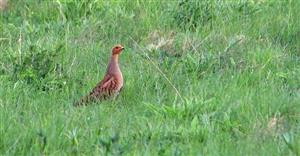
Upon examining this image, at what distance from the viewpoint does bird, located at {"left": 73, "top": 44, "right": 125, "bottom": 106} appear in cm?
647

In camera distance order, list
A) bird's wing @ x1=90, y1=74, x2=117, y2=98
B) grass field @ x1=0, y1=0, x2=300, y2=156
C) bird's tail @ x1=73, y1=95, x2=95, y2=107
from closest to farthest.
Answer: grass field @ x1=0, y1=0, x2=300, y2=156 → bird's tail @ x1=73, y1=95, x2=95, y2=107 → bird's wing @ x1=90, y1=74, x2=117, y2=98

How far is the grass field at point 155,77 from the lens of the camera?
18.0 ft

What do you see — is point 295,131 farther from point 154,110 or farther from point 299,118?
point 154,110

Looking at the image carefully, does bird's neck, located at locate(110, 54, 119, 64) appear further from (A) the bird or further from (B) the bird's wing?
(B) the bird's wing

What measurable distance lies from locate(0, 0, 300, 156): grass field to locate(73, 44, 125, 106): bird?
0.08m

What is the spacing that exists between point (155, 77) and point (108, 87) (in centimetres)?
55

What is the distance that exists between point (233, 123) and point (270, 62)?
5.49 ft

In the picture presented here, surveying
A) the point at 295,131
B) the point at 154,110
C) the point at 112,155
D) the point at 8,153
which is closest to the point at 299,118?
the point at 295,131

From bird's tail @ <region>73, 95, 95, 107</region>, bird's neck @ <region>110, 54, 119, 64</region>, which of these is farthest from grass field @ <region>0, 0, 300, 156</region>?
bird's neck @ <region>110, 54, 119, 64</region>

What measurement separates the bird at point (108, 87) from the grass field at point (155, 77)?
0.28ft

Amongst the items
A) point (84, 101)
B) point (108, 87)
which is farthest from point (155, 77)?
point (84, 101)

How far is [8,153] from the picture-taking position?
17.3 ft

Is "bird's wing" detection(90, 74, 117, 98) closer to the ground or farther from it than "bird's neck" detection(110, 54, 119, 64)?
closer to the ground

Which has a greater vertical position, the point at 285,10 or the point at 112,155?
the point at 112,155
